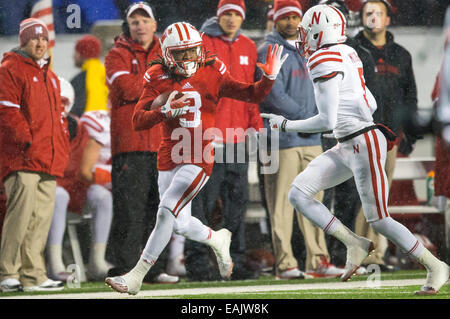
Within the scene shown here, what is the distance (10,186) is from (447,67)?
2.96 metres

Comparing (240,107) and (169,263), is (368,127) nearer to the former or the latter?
(240,107)

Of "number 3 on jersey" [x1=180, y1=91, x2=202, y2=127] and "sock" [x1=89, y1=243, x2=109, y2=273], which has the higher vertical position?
"number 3 on jersey" [x1=180, y1=91, x2=202, y2=127]

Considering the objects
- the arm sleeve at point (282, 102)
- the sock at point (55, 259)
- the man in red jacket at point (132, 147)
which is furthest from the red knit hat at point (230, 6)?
the sock at point (55, 259)

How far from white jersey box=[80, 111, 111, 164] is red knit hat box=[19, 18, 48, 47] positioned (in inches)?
34.6

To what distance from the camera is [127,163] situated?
7902 mm

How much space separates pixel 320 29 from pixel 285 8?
727mm

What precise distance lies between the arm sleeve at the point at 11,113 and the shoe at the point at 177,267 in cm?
123

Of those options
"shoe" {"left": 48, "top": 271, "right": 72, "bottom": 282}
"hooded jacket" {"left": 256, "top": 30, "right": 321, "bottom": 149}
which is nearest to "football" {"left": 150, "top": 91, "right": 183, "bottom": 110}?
"hooded jacket" {"left": 256, "top": 30, "right": 321, "bottom": 149}

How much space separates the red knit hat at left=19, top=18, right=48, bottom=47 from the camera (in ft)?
26.0

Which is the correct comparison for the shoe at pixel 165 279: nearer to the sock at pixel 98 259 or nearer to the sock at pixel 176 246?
the sock at pixel 176 246

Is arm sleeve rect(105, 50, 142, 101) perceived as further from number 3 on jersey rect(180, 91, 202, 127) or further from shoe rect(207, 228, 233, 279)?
shoe rect(207, 228, 233, 279)

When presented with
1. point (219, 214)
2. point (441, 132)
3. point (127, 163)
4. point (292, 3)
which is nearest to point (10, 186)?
point (127, 163)

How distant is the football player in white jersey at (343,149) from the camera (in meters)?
7.11

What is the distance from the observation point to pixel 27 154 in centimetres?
802
